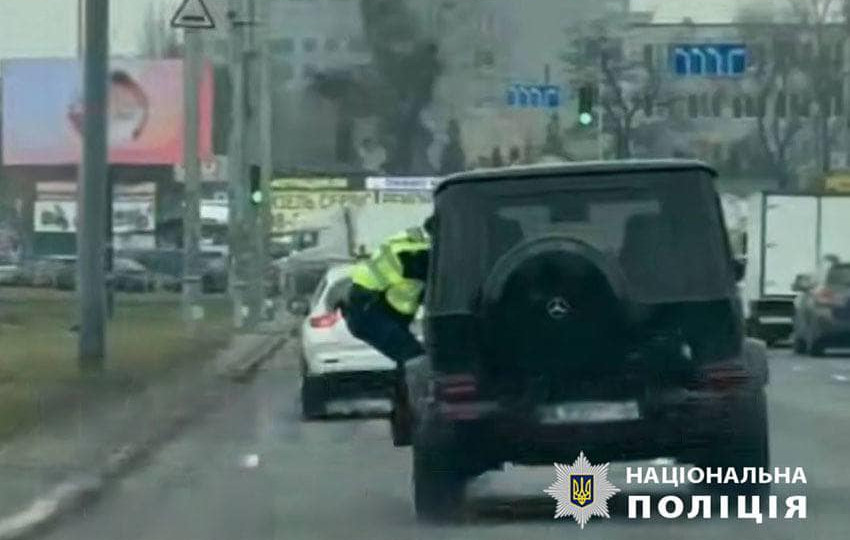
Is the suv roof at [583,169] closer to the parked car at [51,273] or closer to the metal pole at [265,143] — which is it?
the metal pole at [265,143]

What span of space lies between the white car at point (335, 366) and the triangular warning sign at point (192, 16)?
9749mm

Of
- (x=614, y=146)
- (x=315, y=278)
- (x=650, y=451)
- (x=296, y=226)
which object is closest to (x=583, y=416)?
(x=650, y=451)

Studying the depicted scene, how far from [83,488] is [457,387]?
3.87m

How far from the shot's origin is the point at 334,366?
2427cm

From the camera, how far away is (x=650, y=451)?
14.1 m

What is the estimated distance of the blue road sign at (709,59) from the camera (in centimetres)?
4823

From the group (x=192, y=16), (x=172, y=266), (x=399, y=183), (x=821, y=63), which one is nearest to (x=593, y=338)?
(x=192, y=16)

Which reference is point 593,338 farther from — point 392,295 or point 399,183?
point 399,183

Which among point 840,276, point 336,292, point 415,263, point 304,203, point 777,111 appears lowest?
point 304,203

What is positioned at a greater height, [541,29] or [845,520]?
[541,29]

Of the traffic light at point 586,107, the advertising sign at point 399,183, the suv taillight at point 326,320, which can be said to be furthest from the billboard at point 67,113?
the suv taillight at point 326,320

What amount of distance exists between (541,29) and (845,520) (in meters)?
36.7

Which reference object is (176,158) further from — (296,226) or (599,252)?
(599,252)

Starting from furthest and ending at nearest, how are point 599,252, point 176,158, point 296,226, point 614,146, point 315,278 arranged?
1. point 176,158
2. point 296,226
3. point 614,146
4. point 315,278
5. point 599,252
